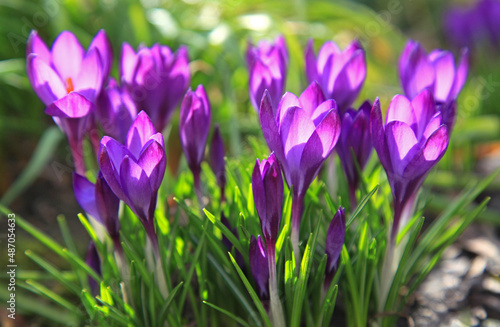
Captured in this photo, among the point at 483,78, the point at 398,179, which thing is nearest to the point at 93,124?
the point at 398,179

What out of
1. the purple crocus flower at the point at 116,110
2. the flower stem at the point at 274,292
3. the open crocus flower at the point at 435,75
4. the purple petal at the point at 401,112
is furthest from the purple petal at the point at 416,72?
the purple crocus flower at the point at 116,110

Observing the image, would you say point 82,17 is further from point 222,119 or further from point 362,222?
point 362,222

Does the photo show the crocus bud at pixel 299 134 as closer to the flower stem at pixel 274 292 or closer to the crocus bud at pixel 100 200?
the flower stem at pixel 274 292

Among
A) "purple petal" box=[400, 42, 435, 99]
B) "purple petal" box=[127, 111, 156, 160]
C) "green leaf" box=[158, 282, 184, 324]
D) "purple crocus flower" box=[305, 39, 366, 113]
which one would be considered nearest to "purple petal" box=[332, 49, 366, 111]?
"purple crocus flower" box=[305, 39, 366, 113]

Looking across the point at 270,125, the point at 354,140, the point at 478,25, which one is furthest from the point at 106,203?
the point at 478,25

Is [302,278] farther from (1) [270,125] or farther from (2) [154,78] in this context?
(2) [154,78]

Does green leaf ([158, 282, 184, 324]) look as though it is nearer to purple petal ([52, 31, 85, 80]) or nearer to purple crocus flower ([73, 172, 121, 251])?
purple crocus flower ([73, 172, 121, 251])

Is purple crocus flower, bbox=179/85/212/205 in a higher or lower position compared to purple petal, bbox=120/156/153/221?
higher
